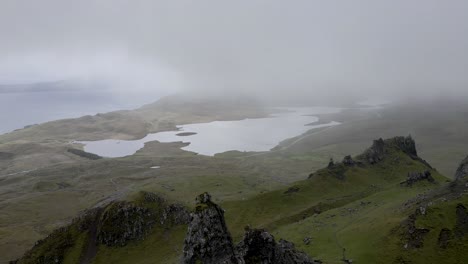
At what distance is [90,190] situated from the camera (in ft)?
640

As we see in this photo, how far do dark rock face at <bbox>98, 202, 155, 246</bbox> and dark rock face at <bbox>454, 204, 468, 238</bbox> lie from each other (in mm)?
73781

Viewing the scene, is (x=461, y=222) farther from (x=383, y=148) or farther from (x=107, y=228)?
(x=383, y=148)

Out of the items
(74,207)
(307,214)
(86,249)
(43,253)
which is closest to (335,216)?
(307,214)

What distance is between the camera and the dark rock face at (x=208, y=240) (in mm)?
52969

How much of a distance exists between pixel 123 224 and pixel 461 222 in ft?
258

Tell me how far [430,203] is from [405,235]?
9582 mm

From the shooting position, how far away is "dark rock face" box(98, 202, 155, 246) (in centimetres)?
10036

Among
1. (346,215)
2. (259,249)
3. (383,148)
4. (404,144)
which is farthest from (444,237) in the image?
(404,144)

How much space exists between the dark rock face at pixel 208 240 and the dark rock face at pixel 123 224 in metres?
50.5

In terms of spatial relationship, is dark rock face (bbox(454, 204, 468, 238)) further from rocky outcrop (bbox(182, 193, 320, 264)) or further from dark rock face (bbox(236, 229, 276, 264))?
dark rock face (bbox(236, 229, 276, 264))

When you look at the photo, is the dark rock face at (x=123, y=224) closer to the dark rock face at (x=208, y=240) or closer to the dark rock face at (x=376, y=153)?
the dark rock face at (x=208, y=240)

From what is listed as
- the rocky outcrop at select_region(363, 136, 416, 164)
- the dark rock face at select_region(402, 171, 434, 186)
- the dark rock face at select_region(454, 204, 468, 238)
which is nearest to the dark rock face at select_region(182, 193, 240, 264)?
the dark rock face at select_region(454, 204, 468, 238)

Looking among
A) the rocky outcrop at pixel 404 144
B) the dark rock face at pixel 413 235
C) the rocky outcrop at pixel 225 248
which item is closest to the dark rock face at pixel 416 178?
the rocky outcrop at pixel 404 144

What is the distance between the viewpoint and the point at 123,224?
337ft
